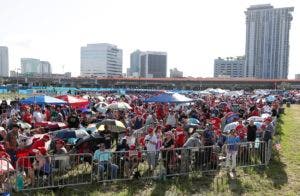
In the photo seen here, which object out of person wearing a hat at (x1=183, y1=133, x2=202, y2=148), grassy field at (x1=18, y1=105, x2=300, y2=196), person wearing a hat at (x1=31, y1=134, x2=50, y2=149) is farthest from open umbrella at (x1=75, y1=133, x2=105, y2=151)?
person wearing a hat at (x1=183, y1=133, x2=202, y2=148)

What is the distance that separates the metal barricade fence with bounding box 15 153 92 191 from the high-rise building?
594ft

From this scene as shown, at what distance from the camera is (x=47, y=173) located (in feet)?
31.7

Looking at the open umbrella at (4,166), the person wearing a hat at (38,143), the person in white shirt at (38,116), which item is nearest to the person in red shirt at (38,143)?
the person wearing a hat at (38,143)

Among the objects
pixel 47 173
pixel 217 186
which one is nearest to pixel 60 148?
pixel 47 173

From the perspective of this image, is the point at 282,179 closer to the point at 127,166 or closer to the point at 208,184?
the point at 208,184

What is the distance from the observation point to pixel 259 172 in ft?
39.2

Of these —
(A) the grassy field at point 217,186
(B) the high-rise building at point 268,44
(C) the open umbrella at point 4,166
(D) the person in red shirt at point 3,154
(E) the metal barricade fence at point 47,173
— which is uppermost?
(B) the high-rise building at point 268,44

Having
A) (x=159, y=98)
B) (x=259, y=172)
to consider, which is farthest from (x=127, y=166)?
(x=159, y=98)

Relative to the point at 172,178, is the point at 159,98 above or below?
above

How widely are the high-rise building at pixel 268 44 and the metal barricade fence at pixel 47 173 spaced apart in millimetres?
180956

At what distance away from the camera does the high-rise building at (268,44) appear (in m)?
182

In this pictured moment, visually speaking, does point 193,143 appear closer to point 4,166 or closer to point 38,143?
point 38,143

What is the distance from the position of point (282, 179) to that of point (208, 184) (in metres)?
2.57

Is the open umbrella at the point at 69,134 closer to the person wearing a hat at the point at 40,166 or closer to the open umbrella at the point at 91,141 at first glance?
the open umbrella at the point at 91,141
